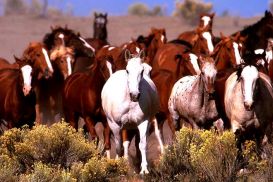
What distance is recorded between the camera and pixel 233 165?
10.9 m

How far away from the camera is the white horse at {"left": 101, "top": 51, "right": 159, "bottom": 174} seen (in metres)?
12.8

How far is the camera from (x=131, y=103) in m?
13.0

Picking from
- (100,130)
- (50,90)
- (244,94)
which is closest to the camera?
(244,94)

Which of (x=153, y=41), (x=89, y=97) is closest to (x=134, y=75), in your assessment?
(x=89, y=97)

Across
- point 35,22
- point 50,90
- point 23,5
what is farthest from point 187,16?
point 50,90

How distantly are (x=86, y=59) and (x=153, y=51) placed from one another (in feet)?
6.04

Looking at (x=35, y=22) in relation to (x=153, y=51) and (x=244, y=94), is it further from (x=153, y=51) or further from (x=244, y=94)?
(x=244, y=94)

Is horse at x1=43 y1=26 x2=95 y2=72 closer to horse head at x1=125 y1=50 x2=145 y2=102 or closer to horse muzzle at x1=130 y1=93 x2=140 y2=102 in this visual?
horse head at x1=125 y1=50 x2=145 y2=102

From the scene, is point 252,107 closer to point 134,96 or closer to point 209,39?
point 134,96

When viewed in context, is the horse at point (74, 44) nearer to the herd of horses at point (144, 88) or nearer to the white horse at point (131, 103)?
the herd of horses at point (144, 88)

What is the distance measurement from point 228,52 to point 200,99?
3431 millimetres

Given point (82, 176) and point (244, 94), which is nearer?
point (82, 176)

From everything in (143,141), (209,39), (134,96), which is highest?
(209,39)

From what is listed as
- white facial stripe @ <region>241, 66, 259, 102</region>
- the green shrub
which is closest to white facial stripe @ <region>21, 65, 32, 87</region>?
white facial stripe @ <region>241, 66, 259, 102</region>
